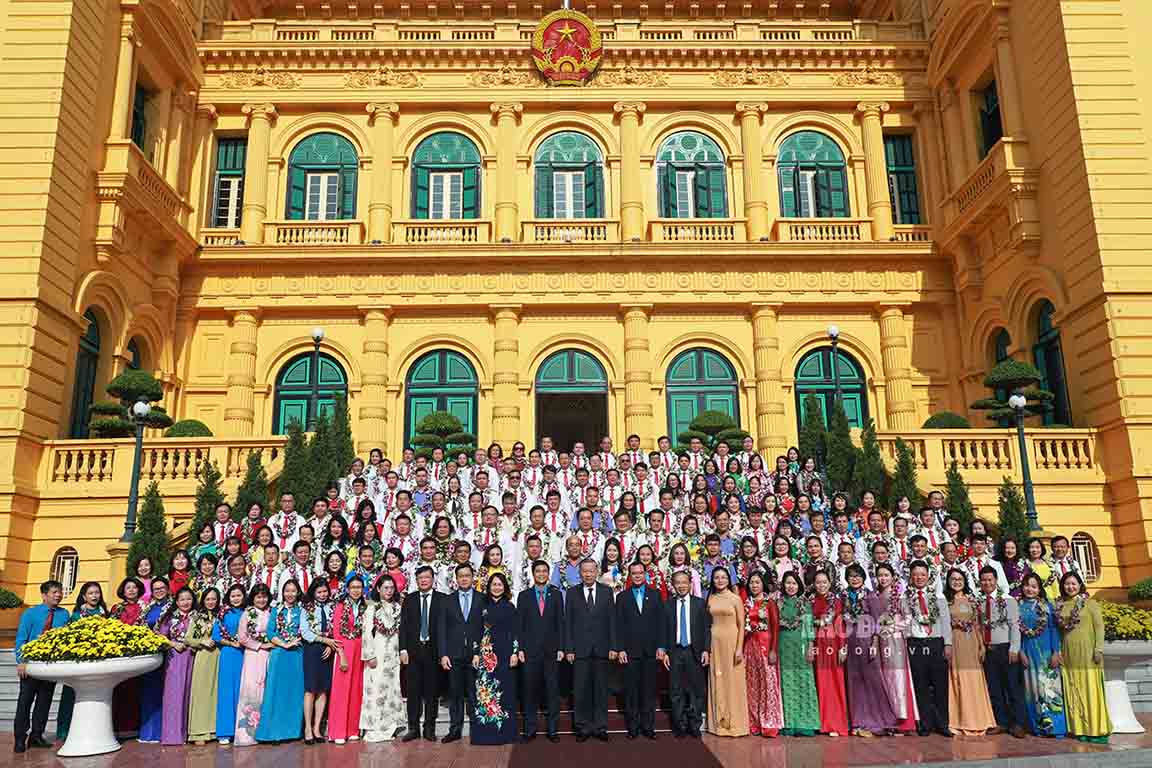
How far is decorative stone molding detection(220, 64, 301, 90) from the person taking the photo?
21328mm

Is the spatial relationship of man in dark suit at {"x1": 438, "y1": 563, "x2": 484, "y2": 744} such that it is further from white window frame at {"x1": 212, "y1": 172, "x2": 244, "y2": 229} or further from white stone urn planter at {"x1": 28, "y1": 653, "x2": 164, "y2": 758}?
white window frame at {"x1": 212, "y1": 172, "x2": 244, "y2": 229}

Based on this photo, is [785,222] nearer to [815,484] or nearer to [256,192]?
[815,484]

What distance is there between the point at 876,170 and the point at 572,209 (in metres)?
7.98

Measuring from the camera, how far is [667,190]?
70.0 ft

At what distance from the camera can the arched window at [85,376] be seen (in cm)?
1595

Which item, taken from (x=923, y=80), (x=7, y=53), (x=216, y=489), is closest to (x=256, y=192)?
(x=7, y=53)

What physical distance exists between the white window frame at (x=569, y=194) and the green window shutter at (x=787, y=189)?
5209 millimetres

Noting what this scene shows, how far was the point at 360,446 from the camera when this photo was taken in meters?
19.2

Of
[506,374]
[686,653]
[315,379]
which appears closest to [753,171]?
[506,374]

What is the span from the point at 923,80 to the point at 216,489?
1977cm

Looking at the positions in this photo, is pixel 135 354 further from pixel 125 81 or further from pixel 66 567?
pixel 125 81

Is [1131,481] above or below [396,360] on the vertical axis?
below

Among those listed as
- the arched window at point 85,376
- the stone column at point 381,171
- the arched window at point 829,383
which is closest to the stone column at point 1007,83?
the arched window at point 829,383

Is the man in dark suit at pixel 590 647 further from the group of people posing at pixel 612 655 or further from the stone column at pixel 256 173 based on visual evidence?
the stone column at pixel 256 173
